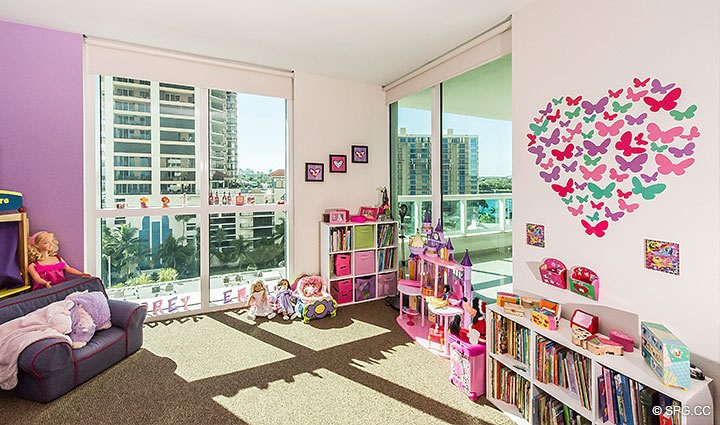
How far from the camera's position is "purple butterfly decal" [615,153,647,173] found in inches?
70.8

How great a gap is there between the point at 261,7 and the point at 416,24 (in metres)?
1.18

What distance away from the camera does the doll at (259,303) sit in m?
3.61

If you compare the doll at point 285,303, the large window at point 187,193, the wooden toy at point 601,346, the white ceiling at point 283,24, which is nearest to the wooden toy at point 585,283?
the wooden toy at point 601,346

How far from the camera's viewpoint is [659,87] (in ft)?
5.67

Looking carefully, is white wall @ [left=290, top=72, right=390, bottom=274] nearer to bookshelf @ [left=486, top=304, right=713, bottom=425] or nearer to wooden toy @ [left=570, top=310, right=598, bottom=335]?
bookshelf @ [left=486, top=304, right=713, bottom=425]

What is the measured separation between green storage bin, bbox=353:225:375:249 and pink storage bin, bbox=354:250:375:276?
0.27 ft

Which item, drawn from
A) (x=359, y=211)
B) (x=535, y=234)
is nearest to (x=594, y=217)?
(x=535, y=234)

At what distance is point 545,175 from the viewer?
2301mm

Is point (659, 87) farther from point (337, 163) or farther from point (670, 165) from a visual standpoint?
point (337, 163)

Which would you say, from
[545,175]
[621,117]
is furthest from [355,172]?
[621,117]

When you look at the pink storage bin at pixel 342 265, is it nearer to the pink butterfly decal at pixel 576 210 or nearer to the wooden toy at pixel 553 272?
the wooden toy at pixel 553 272

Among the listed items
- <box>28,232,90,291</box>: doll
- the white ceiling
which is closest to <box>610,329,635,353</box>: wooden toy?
the white ceiling

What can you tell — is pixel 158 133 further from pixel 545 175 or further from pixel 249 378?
pixel 545 175

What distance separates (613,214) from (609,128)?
48 centimetres
